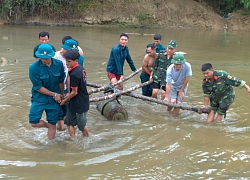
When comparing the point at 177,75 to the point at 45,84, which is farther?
the point at 177,75

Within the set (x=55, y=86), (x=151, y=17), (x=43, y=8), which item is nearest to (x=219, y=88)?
(x=55, y=86)

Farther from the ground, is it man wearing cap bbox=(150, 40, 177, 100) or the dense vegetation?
the dense vegetation

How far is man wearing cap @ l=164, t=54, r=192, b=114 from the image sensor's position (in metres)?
6.08

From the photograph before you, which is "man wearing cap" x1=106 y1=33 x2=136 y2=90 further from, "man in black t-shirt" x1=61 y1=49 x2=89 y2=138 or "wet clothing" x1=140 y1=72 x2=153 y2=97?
"man in black t-shirt" x1=61 y1=49 x2=89 y2=138

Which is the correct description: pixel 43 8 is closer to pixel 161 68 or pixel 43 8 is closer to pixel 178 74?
pixel 161 68

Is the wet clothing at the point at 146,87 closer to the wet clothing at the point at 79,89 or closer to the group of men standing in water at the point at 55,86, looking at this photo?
the group of men standing in water at the point at 55,86

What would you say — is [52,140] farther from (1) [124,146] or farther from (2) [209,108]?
(2) [209,108]

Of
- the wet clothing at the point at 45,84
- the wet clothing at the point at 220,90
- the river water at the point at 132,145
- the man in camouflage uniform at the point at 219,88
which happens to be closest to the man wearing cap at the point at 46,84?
the wet clothing at the point at 45,84

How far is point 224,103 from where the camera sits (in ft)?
18.4

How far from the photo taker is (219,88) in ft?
18.1

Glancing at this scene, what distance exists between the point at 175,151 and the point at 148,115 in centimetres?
173

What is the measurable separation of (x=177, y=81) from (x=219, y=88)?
956 mm

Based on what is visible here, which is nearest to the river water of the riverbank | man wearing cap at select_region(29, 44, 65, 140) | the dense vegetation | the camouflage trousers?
the camouflage trousers

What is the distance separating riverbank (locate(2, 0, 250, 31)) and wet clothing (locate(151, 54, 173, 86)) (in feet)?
51.3
